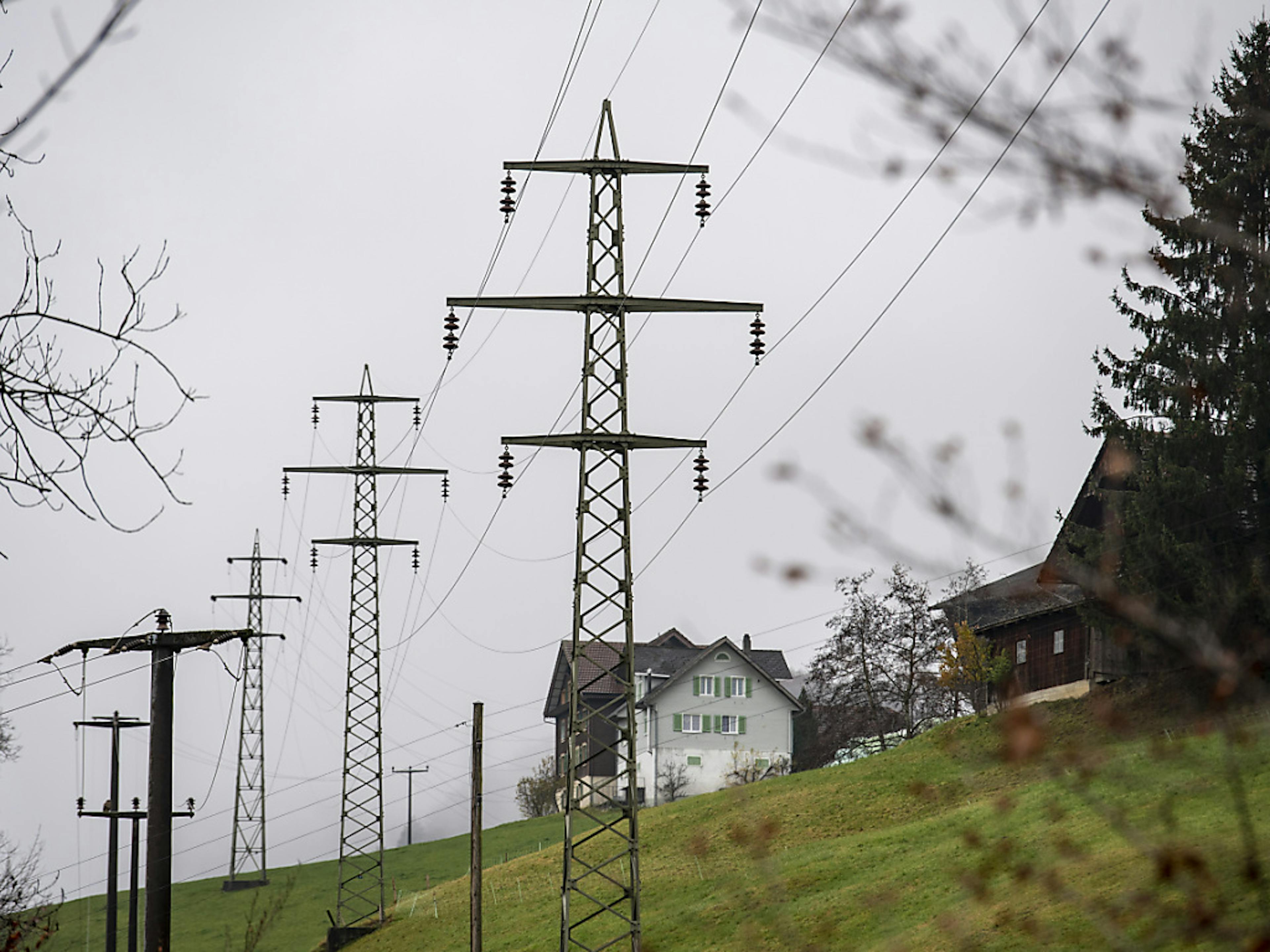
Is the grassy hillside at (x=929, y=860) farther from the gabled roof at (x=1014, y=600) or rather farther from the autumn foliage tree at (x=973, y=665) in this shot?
the autumn foliage tree at (x=973, y=665)

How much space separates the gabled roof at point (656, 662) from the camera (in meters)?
74.3

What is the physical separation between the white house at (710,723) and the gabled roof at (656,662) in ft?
1.17

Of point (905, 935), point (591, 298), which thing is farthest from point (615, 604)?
point (905, 935)

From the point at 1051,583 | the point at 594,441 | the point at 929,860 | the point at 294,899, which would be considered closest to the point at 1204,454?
the point at 929,860

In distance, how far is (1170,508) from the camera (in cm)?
3228

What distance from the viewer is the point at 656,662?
78.5 m

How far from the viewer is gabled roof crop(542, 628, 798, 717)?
7431 centimetres

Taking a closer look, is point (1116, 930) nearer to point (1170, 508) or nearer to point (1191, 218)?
point (1191, 218)

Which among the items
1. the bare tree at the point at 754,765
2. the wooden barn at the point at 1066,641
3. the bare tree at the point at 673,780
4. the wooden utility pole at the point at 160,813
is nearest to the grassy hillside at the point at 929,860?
the wooden barn at the point at 1066,641

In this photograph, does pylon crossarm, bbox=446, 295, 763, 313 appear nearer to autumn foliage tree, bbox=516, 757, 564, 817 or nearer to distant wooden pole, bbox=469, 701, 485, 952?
distant wooden pole, bbox=469, 701, 485, 952

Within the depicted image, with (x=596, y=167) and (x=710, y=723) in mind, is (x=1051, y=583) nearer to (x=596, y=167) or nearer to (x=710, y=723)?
(x=596, y=167)

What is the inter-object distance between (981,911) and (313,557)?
21203mm

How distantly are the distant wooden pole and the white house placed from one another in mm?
42784

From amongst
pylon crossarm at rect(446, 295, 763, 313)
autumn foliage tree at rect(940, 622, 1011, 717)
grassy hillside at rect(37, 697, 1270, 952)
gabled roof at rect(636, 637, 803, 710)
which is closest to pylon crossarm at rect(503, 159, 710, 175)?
pylon crossarm at rect(446, 295, 763, 313)
